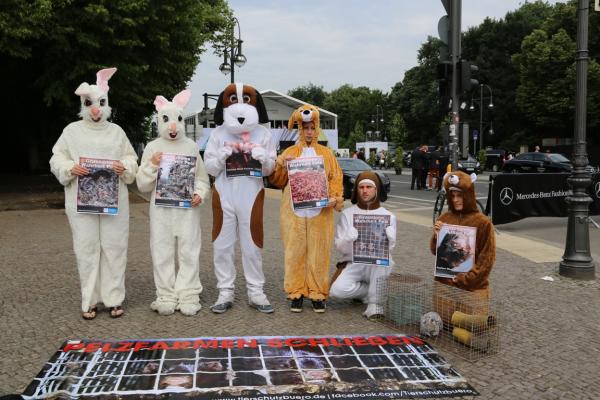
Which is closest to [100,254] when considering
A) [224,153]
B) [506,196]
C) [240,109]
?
[224,153]

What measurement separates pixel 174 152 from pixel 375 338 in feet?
8.26

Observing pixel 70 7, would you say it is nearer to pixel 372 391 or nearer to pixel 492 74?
pixel 372 391

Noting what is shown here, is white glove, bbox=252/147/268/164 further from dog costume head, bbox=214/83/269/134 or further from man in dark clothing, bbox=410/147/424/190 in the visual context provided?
man in dark clothing, bbox=410/147/424/190

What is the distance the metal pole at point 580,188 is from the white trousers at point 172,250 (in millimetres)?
4628

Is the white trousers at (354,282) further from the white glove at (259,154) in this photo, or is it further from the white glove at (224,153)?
the white glove at (224,153)

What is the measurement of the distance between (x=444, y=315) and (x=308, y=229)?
4.74 ft

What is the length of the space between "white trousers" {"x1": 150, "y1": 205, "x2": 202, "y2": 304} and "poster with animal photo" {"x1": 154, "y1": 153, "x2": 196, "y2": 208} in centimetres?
9

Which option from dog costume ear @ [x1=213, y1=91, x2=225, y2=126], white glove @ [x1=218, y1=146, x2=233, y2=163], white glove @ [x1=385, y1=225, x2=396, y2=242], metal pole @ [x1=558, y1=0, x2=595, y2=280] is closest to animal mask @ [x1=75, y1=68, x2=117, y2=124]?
dog costume ear @ [x1=213, y1=91, x2=225, y2=126]

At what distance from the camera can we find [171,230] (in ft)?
16.8

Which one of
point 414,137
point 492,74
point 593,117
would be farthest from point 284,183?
point 414,137

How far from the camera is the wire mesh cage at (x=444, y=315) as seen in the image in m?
4.23

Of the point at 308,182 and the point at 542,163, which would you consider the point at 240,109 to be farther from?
the point at 542,163

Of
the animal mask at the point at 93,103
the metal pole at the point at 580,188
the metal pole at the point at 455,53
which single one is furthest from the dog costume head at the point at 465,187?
the metal pole at the point at 455,53

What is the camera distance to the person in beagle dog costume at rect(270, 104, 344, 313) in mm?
5121
